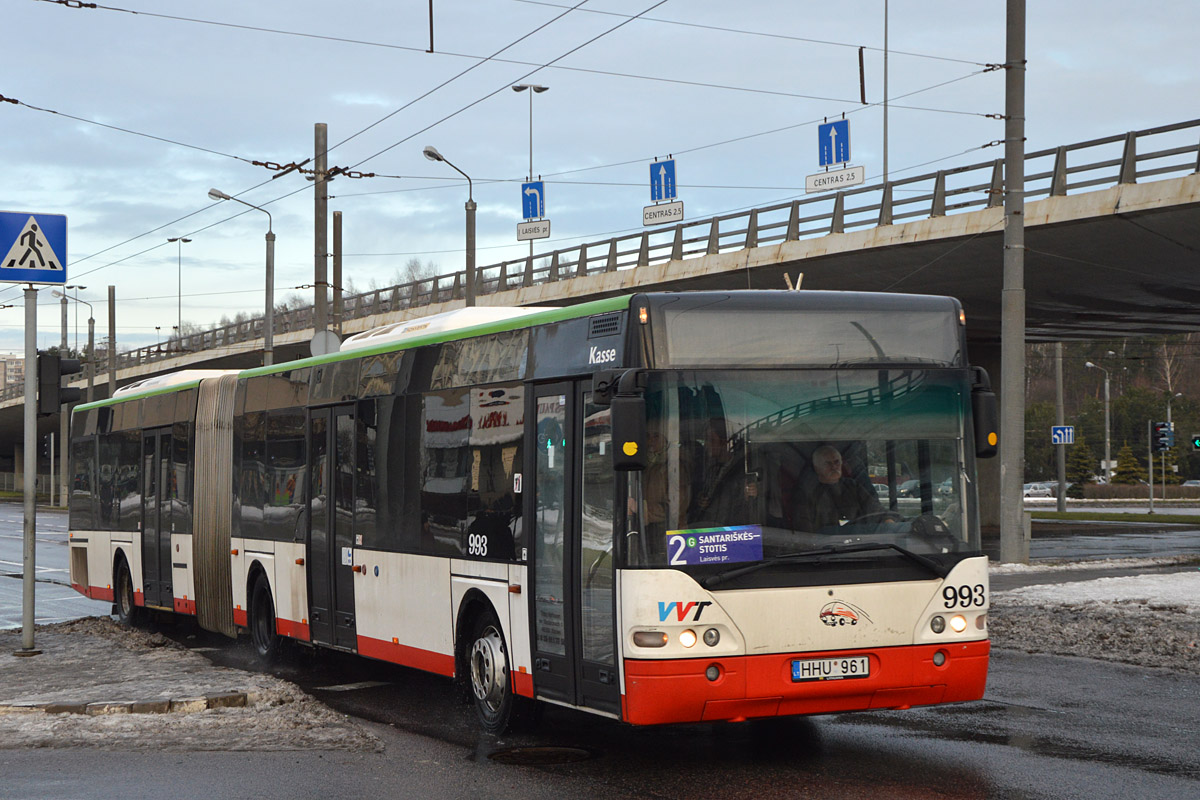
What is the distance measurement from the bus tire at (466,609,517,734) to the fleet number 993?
2.76 metres

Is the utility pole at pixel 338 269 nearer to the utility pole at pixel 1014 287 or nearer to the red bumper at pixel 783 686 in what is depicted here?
the utility pole at pixel 1014 287

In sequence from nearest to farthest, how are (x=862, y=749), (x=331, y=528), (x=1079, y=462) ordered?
1. (x=862, y=749)
2. (x=331, y=528)
3. (x=1079, y=462)

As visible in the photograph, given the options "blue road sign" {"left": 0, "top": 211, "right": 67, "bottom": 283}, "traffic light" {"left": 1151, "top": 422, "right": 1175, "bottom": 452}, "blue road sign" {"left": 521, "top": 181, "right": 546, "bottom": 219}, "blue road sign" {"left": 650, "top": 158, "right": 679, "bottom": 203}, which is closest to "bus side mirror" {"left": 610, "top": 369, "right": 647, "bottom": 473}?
"blue road sign" {"left": 0, "top": 211, "right": 67, "bottom": 283}

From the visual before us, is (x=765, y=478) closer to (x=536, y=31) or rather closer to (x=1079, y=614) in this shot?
(x=1079, y=614)

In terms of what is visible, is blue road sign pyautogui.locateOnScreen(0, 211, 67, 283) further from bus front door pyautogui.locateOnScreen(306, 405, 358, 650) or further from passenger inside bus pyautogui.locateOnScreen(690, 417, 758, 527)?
passenger inside bus pyautogui.locateOnScreen(690, 417, 758, 527)

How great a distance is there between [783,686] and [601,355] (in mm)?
2093

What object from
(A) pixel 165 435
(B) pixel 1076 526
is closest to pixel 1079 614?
(A) pixel 165 435

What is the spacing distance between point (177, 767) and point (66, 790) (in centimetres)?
78

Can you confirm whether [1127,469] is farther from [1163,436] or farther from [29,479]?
[29,479]

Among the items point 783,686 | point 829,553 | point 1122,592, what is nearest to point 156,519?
point 783,686

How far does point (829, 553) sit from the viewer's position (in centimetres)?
780

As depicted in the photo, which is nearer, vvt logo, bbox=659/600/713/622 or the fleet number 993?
vvt logo, bbox=659/600/713/622

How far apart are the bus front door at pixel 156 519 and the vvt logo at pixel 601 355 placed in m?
9.17

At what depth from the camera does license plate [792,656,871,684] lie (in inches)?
306
